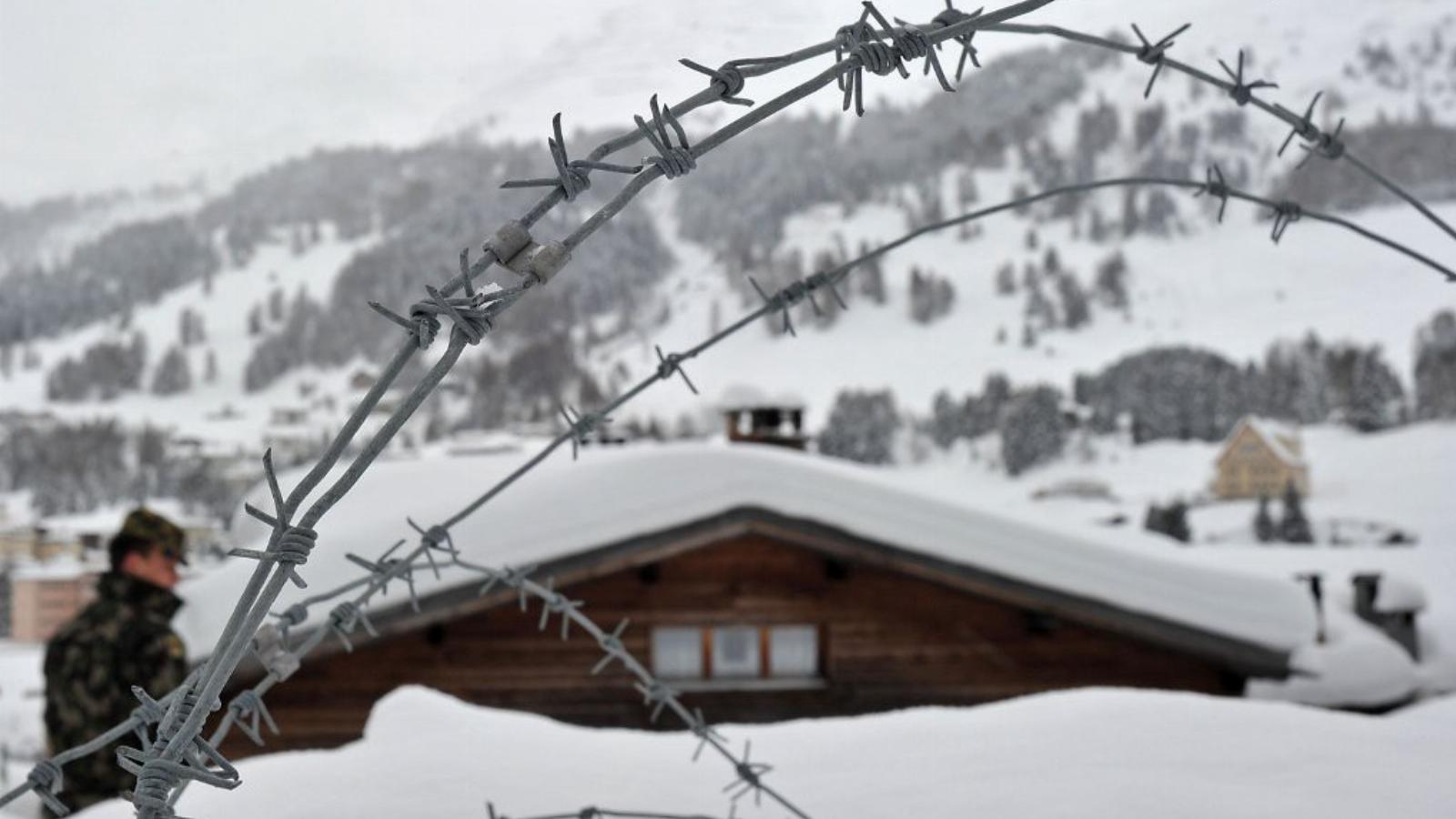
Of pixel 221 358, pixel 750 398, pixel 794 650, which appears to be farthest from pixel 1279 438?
pixel 221 358

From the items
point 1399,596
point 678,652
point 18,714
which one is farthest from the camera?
point 18,714

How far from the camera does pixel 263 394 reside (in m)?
38.5

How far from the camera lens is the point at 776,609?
197 inches

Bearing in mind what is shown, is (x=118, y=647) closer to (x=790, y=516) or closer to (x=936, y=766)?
(x=790, y=516)

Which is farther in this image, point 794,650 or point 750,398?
point 750,398

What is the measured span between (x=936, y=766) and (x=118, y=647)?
3858mm

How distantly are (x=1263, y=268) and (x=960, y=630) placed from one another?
32530mm

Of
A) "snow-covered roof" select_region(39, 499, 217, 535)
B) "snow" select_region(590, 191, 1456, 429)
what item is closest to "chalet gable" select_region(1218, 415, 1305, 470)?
"snow" select_region(590, 191, 1456, 429)

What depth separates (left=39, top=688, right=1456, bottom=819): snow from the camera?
94 centimetres

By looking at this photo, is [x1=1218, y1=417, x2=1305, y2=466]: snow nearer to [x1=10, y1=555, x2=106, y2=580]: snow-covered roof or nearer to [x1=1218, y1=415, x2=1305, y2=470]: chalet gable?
[x1=1218, y1=415, x2=1305, y2=470]: chalet gable

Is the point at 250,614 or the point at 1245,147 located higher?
the point at 1245,147

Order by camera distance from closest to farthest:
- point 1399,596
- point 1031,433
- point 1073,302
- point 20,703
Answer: point 1399,596 < point 20,703 < point 1031,433 < point 1073,302

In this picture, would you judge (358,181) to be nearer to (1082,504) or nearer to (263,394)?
(263,394)

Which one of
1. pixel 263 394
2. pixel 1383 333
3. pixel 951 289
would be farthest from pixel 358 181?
pixel 1383 333
